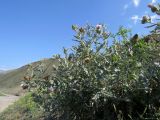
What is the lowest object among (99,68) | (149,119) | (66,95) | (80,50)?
(149,119)

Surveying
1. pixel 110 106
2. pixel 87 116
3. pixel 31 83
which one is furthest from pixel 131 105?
pixel 31 83

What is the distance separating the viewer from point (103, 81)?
468cm

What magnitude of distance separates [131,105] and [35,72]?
1.75 meters

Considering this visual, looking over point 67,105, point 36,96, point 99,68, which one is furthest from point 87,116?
point 36,96

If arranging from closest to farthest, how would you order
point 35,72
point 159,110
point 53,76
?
1. point 159,110
2. point 53,76
3. point 35,72

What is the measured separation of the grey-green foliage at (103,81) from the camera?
14.7 ft

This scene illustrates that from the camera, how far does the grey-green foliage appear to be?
4488 mm

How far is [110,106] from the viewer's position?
4.75m

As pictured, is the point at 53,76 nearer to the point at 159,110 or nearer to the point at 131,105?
the point at 131,105

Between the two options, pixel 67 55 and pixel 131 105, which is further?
pixel 67 55

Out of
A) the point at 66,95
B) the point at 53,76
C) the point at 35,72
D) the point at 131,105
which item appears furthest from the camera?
the point at 35,72

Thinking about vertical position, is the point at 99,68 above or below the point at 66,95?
above

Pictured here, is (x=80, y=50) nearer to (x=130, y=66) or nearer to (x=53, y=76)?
(x=53, y=76)

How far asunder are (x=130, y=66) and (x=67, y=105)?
917mm
